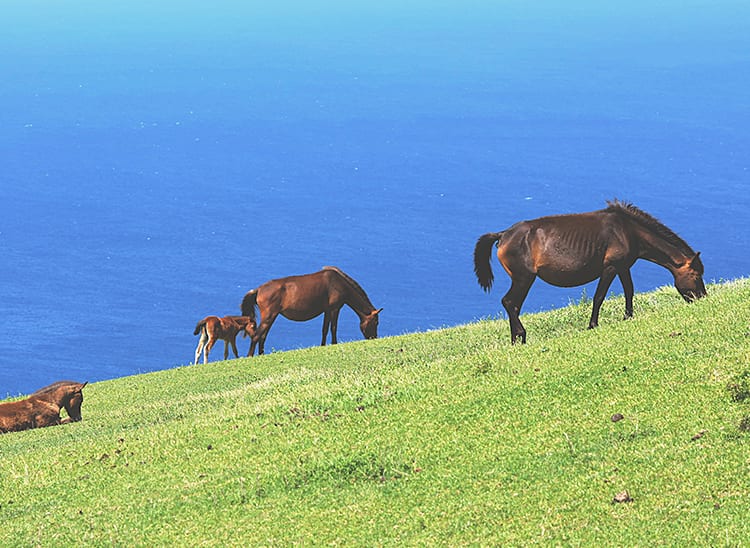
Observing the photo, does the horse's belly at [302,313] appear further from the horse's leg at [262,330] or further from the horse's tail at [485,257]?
the horse's tail at [485,257]

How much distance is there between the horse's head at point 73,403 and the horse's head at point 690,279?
10.7 metres

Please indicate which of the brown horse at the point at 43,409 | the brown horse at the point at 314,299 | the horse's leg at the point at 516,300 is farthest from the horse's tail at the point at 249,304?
the horse's leg at the point at 516,300

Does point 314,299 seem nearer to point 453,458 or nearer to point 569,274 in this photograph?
point 569,274

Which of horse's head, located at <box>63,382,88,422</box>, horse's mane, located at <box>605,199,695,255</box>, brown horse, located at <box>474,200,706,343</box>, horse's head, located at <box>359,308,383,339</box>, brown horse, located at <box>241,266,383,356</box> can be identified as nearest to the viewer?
brown horse, located at <box>474,200,706,343</box>

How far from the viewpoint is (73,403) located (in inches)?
879

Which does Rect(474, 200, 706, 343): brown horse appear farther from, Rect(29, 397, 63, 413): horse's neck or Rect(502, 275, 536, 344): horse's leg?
Rect(29, 397, 63, 413): horse's neck

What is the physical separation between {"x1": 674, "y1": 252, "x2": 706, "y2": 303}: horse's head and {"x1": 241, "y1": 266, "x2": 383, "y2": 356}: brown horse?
11.7 m

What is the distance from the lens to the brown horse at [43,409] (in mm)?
21500

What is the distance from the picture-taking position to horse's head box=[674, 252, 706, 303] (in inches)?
832

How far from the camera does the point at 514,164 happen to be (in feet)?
541

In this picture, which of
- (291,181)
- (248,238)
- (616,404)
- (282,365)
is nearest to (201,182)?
(291,181)

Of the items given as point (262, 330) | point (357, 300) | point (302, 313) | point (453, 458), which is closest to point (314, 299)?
point (302, 313)

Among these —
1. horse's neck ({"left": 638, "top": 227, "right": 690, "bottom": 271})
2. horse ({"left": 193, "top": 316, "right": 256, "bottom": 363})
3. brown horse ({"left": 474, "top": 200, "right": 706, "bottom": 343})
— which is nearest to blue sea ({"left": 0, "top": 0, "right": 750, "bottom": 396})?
horse ({"left": 193, "top": 316, "right": 256, "bottom": 363})

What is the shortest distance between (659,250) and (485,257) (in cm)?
289
